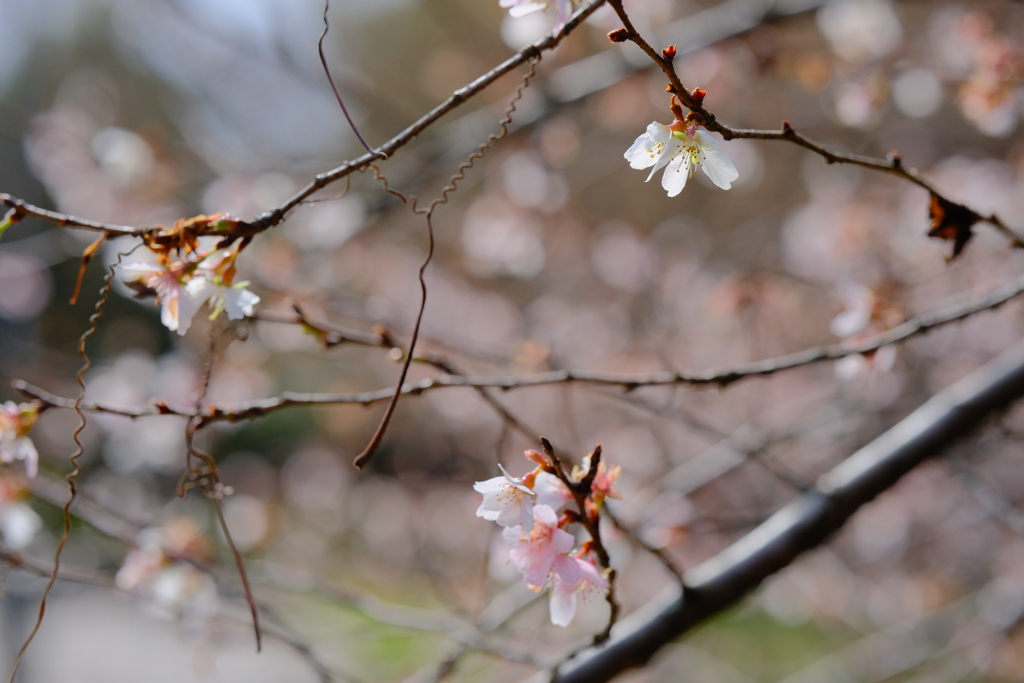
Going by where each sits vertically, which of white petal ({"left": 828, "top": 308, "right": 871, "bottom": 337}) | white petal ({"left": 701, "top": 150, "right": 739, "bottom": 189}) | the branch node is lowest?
white petal ({"left": 701, "top": 150, "right": 739, "bottom": 189})

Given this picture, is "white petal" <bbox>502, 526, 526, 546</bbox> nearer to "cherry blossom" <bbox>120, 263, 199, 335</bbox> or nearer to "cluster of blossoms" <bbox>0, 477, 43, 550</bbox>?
"cherry blossom" <bbox>120, 263, 199, 335</bbox>

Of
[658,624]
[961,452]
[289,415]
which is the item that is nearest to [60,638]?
[289,415]

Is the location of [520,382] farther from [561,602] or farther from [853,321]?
[853,321]

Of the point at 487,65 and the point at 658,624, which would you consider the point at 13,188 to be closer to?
the point at 487,65

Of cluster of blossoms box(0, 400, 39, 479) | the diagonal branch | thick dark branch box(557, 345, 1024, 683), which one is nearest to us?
the diagonal branch

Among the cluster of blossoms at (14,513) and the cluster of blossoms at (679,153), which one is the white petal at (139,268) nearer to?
the cluster of blossoms at (679,153)

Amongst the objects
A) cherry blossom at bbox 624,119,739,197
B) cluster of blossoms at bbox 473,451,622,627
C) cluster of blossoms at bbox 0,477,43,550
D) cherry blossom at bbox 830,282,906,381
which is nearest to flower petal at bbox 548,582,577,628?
cluster of blossoms at bbox 473,451,622,627

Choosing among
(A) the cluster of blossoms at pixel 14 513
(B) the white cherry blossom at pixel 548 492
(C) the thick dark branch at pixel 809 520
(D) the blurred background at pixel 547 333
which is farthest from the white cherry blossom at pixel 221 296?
(A) the cluster of blossoms at pixel 14 513
